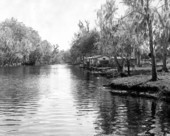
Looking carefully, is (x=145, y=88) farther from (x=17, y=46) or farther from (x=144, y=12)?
(x=17, y=46)

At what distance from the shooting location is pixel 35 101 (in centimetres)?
2728

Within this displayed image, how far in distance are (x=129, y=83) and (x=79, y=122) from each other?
658 inches

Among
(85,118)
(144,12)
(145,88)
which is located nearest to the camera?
(85,118)

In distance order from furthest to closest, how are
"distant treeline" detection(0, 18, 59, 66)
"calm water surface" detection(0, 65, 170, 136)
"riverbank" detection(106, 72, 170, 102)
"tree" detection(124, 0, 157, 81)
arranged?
"distant treeline" detection(0, 18, 59, 66) < "tree" detection(124, 0, 157, 81) < "riverbank" detection(106, 72, 170, 102) < "calm water surface" detection(0, 65, 170, 136)

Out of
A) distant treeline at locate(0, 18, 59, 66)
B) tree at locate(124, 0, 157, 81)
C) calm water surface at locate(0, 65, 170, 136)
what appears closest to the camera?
calm water surface at locate(0, 65, 170, 136)

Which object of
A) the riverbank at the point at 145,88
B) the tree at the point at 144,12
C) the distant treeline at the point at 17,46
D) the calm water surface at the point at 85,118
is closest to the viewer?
the calm water surface at the point at 85,118

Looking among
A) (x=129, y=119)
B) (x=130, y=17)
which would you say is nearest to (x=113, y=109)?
(x=129, y=119)

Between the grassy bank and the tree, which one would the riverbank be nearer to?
the grassy bank

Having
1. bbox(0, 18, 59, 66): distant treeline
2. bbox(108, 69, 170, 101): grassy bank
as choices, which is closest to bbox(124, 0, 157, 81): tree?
bbox(108, 69, 170, 101): grassy bank

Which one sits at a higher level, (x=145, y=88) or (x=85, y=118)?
(x=145, y=88)

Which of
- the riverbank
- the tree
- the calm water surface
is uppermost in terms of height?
the tree

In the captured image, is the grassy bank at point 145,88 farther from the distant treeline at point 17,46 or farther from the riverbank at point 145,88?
the distant treeline at point 17,46

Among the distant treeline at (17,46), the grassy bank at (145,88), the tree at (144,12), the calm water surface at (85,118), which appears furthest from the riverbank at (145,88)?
the distant treeline at (17,46)

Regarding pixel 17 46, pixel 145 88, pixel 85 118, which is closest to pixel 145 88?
pixel 145 88
